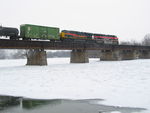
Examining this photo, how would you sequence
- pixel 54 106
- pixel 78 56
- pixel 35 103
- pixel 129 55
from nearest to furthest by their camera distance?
pixel 54 106
pixel 35 103
pixel 78 56
pixel 129 55

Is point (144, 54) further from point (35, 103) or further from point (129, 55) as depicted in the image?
point (35, 103)

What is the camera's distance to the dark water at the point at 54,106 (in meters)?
7.91

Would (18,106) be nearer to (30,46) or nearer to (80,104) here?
(80,104)

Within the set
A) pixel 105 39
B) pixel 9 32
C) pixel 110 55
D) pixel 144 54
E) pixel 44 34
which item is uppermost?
→ pixel 105 39

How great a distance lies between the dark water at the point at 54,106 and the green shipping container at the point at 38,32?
22.6 m

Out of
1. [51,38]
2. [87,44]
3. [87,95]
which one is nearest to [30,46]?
[51,38]

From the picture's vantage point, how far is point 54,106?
868 cm

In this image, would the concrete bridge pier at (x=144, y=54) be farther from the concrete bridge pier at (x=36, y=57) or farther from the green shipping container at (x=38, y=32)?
the concrete bridge pier at (x=36, y=57)

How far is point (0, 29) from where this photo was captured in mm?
28016

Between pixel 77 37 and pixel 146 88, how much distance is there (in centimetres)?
3146

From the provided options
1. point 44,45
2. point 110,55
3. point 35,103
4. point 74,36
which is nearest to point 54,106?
point 35,103

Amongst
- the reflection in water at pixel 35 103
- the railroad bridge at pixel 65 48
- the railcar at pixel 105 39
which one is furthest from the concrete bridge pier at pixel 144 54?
the reflection in water at pixel 35 103

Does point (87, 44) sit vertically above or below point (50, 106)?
above

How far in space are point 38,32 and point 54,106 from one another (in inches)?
1013
